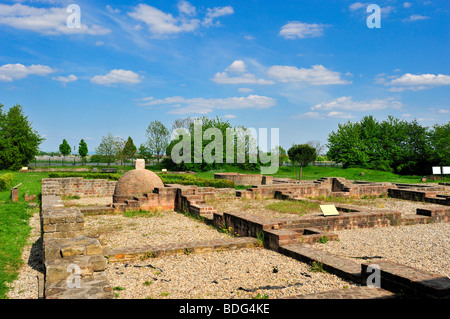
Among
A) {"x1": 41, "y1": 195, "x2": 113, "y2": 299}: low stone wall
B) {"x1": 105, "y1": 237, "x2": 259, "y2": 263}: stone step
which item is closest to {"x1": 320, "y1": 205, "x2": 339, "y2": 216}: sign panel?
{"x1": 105, "y1": 237, "x2": 259, "y2": 263}: stone step

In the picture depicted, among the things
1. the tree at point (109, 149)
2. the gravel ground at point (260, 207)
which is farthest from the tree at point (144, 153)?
the gravel ground at point (260, 207)

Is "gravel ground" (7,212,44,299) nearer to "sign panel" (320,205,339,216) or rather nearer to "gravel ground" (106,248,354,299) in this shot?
"gravel ground" (106,248,354,299)

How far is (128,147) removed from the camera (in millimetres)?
41469

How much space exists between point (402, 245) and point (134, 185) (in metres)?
10.2

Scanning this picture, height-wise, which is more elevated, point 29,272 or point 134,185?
point 134,185

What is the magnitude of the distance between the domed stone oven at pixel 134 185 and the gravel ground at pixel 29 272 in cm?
489

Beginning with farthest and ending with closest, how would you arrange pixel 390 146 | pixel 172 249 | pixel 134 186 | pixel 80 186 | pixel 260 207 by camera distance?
pixel 390 146 < pixel 80 186 < pixel 134 186 < pixel 260 207 < pixel 172 249

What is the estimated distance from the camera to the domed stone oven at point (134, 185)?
13415 mm

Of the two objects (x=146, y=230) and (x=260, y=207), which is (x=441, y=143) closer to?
(x=260, y=207)

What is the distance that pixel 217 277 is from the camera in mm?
5242

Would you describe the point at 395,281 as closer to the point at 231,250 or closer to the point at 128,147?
the point at 231,250

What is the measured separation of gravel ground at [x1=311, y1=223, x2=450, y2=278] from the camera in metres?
6.16

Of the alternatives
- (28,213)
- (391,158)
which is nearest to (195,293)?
(28,213)

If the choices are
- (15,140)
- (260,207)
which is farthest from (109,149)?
(260,207)
